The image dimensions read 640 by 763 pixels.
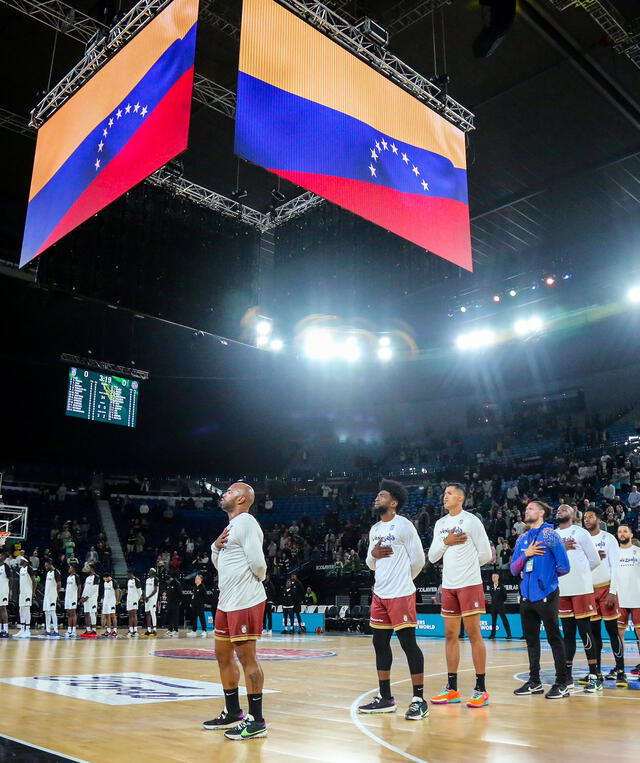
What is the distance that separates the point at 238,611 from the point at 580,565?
389cm

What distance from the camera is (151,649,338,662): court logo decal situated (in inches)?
450

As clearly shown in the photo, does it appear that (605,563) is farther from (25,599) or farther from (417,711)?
(25,599)

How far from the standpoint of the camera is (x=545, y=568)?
261 inches

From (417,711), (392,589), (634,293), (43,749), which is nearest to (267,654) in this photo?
(392,589)

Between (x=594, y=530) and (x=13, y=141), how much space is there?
1474cm

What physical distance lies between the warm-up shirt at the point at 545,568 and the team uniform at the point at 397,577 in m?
1.35

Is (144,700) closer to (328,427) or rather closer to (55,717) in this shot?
(55,717)

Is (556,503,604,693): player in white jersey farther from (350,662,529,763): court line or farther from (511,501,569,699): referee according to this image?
(350,662,529,763): court line

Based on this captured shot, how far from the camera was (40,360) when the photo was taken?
83.2ft

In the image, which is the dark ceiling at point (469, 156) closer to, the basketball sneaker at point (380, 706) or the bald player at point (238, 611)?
the bald player at point (238, 611)

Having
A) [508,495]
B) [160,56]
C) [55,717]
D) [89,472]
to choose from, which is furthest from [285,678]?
[89,472]

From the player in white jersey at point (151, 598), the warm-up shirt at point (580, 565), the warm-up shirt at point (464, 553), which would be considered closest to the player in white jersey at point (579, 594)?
the warm-up shirt at point (580, 565)

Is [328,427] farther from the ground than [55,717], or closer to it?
farther from the ground

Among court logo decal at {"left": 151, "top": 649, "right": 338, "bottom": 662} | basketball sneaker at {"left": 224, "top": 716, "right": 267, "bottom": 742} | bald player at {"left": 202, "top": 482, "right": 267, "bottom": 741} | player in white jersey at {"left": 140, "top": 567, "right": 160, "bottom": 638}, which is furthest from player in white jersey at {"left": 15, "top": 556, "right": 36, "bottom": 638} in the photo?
basketball sneaker at {"left": 224, "top": 716, "right": 267, "bottom": 742}
